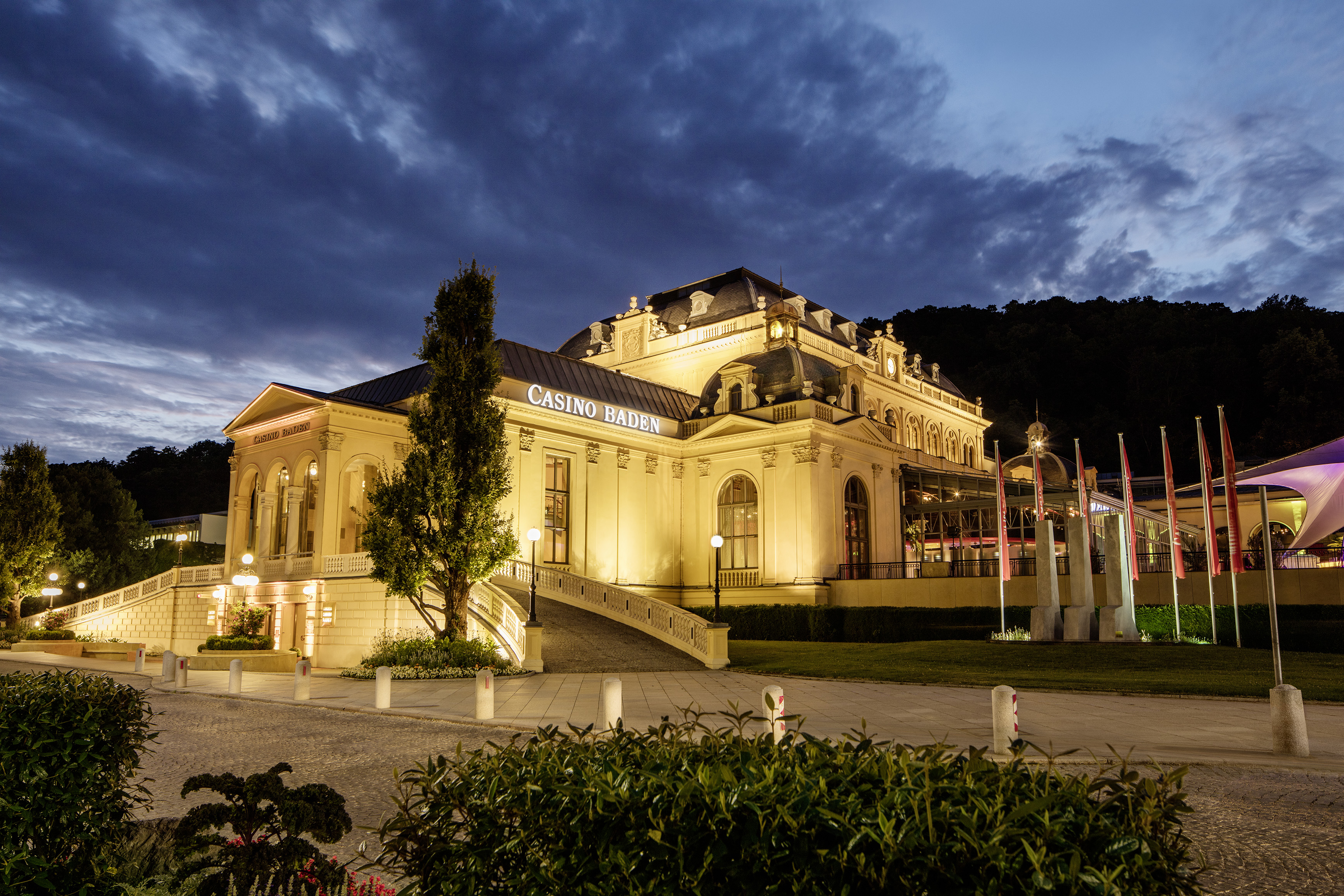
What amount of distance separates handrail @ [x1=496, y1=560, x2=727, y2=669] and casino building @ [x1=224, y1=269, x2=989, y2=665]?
6.41ft

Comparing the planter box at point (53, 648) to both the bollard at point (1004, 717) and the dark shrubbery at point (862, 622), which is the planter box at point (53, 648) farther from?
the bollard at point (1004, 717)

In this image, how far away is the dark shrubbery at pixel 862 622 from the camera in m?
32.8

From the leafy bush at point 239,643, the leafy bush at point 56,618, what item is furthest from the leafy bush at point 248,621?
the leafy bush at point 56,618

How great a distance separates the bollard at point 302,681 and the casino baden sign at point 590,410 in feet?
58.9

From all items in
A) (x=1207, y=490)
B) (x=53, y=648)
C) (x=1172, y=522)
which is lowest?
(x=53, y=648)

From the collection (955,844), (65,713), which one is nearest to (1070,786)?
(955,844)

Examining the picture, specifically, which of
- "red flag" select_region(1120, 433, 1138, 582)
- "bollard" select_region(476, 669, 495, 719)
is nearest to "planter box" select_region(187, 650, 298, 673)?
"bollard" select_region(476, 669, 495, 719)

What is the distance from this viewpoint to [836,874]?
2850 mm

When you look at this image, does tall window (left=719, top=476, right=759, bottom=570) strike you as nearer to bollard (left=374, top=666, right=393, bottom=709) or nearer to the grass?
the grass

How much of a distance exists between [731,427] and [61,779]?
37993 millimetres

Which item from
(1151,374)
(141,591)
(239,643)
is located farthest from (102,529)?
(1151,374)

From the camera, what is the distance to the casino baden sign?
3688cm

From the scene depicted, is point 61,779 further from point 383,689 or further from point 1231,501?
point 1231,501

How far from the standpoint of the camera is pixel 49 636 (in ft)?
122
